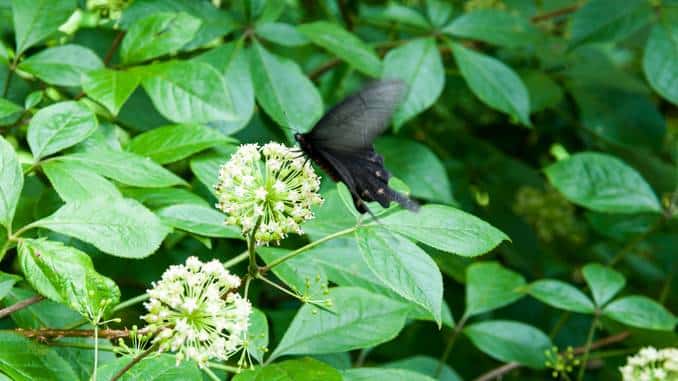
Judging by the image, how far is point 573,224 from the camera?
4398 millimetres

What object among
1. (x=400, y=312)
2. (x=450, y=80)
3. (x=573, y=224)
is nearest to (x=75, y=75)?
(x=400, y=312)

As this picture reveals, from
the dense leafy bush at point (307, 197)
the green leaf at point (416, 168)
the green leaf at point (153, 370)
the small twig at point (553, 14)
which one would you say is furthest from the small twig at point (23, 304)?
the small twig at point (553, 14)

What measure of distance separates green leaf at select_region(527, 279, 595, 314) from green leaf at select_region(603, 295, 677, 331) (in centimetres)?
8

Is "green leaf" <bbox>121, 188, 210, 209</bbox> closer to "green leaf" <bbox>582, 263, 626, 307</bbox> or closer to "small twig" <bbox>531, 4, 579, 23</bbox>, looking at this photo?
"green leaf" <bbox>582, 263, 626, 307</bbox>

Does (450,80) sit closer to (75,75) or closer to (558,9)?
(558,9)

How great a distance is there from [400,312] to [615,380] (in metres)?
1.99

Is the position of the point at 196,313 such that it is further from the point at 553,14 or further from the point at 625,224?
the point at 553,14

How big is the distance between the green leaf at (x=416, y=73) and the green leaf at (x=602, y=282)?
0.88 m

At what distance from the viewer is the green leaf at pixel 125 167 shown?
68.7 inches

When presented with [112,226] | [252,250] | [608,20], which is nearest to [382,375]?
[252,250]

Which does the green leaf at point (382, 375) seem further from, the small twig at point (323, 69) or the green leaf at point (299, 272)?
the small twig at point (323, 69)

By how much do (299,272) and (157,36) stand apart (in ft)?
2.84

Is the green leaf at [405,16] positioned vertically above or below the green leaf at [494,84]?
above

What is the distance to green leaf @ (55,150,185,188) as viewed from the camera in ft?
5.73
